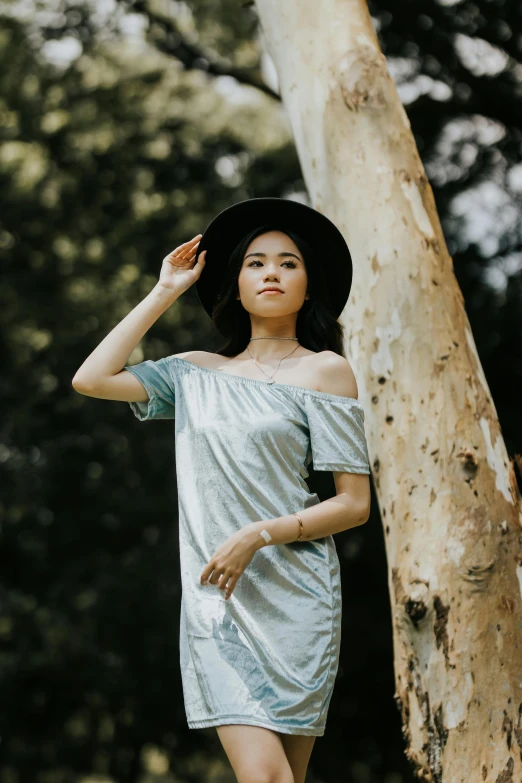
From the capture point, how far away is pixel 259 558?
2398 millimetres

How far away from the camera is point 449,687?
9.89 feet

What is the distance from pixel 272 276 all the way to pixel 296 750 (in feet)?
4.05

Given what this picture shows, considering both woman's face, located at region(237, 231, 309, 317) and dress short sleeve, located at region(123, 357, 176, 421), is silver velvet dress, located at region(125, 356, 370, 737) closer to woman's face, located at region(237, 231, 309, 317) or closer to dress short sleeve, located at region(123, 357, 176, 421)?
dress short sleeve, located at region(123, 357, 176, 421)

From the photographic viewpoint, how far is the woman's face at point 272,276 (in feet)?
8.82

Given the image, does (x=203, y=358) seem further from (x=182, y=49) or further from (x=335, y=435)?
(x=182, y=49)

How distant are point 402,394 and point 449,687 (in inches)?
39.4

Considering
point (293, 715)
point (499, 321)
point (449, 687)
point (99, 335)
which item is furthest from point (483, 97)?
point (293, 715)

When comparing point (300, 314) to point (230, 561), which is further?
point (300, 314)

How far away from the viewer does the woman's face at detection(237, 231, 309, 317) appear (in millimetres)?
2689

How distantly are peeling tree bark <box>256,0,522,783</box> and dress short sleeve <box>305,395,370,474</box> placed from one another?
811mm

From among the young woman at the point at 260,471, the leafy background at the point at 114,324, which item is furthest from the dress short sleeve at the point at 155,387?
the leafy background at the point at 114,324

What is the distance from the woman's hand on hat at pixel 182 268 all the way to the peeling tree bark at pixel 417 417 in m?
0.93

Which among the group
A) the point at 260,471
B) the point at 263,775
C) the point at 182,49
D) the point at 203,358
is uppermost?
the point at 182,49

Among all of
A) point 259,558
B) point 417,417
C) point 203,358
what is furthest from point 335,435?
point 417,417
